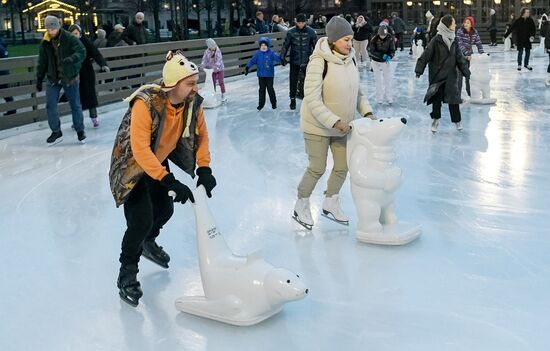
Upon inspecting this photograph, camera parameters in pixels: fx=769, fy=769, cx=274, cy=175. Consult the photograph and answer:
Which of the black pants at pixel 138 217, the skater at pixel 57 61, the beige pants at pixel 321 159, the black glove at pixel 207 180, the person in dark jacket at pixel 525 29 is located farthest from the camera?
the person in dark jacket at pixel 525 29

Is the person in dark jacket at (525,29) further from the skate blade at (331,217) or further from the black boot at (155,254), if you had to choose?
the black boot at (155,254)

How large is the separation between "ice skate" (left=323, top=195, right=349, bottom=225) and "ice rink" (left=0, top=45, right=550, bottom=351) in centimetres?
6

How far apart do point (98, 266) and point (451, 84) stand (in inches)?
205

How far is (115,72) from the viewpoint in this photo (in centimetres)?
1309

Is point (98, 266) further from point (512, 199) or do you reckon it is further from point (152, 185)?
point (512, 199)

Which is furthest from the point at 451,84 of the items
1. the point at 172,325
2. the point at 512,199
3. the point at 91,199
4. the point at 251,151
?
the point at 172,325

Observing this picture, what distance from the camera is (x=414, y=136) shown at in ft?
29.5

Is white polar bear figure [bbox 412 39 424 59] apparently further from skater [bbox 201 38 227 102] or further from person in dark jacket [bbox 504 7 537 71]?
skater [bbox 201 38 227 102]

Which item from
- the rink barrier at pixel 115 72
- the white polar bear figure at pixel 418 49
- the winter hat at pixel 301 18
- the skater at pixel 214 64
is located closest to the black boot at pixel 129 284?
the rink barrier at pixel 115 72

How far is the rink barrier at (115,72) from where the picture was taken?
10430 mm

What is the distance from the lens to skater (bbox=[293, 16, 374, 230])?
4.84 metres

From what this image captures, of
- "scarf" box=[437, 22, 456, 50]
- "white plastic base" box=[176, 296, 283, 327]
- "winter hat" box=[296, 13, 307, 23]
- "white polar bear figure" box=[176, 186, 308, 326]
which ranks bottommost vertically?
"white plastic base" box=[176, 296, 283, 327]

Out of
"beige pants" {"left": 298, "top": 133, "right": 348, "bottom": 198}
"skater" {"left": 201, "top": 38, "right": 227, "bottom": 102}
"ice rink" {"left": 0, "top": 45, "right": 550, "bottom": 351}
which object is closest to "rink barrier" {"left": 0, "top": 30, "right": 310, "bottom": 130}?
"skater" {"left": 201, "top": 38, "right": 227, "bottom": 102}

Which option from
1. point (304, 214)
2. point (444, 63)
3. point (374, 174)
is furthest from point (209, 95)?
point (374, 174)
